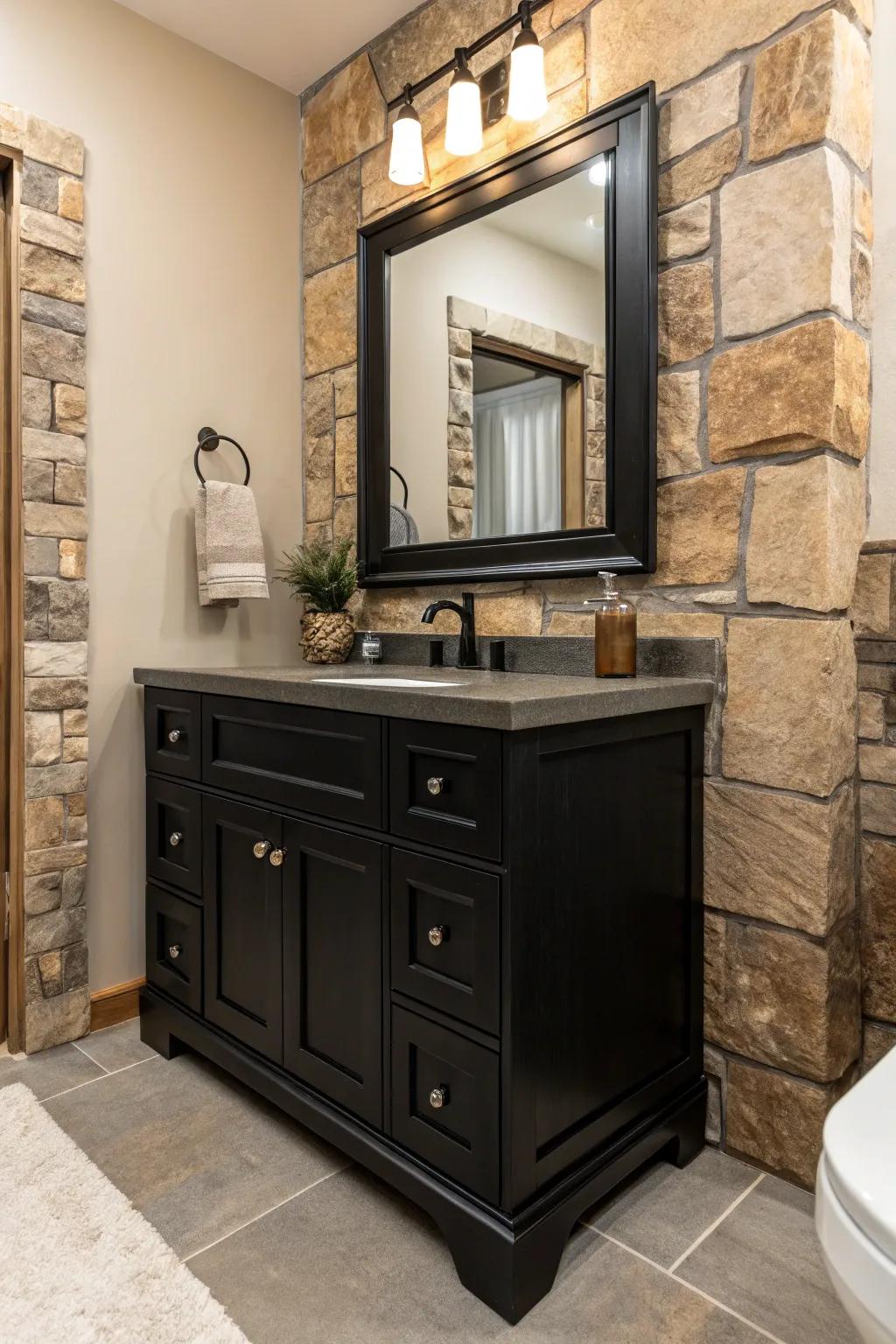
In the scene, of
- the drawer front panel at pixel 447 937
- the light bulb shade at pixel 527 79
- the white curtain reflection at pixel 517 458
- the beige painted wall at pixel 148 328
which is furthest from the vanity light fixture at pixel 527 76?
the drawer front panel at pixel 447 937

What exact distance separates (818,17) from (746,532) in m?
0.87

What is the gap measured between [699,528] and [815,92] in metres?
0.75

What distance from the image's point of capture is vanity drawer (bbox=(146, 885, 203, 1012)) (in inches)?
75.8

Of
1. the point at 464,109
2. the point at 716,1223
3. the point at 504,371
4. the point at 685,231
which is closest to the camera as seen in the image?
the point at 716,1223

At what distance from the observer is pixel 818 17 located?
1455mm

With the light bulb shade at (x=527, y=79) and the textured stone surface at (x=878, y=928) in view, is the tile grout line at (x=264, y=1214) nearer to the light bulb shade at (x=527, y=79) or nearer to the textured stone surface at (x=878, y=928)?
the textured stone surface at (x=878, y=928)

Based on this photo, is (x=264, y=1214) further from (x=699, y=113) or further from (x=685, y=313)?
(x=699, y=113)

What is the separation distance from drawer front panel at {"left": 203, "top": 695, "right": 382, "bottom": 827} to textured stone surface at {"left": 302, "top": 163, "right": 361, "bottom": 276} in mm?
1418

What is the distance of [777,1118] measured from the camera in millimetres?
1555

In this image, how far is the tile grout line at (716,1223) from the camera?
136cm

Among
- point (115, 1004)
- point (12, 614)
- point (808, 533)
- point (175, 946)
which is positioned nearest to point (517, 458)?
point (808, 533)

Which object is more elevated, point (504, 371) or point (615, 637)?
point (504, 371)

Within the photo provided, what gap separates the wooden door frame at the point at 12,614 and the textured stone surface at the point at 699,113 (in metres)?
1.46

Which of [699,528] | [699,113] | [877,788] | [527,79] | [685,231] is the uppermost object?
[527,79]
